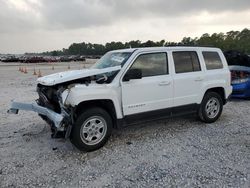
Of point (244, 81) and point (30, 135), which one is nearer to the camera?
point (30, 135)

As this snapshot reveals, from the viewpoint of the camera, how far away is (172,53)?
5762 millimetres

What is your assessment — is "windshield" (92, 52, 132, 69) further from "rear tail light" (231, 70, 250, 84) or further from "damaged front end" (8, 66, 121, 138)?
"rear tail light" (231, 70, 250, 84)

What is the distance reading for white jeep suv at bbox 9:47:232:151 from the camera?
4645 mm

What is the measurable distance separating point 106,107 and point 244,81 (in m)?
5.89

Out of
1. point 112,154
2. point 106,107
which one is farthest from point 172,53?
point 112,154

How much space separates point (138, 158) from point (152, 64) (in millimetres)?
1976

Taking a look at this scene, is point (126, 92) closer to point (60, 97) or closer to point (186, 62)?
point (60, 97)

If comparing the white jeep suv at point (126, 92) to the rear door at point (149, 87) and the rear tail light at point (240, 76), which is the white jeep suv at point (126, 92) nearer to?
the rear door at point (149, 87)

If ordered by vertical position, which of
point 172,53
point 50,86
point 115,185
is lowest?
point 115,185

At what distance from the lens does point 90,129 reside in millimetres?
4758

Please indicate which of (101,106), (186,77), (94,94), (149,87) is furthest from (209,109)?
(94,94)

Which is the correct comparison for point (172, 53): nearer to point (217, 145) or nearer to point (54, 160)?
point (217, 145)

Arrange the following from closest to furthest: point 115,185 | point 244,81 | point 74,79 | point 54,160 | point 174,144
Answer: point 115,185
point 54,160
point 74,79
point 174,144
point 244,81

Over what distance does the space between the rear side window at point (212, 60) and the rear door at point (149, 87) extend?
1276mm
